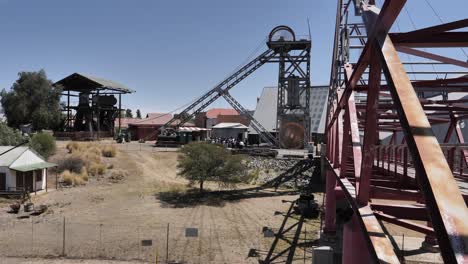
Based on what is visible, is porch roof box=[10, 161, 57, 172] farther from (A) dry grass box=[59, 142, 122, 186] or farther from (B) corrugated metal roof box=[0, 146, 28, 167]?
(A) dry grass box=[59, 142, 122, 186]

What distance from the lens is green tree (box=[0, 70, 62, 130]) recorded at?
70000 millimetres

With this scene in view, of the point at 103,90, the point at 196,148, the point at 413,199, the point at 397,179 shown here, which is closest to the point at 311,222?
the point at 196,148

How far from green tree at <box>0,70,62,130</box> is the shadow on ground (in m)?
46.2

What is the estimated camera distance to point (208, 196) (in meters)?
35.3

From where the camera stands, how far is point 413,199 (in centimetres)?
707

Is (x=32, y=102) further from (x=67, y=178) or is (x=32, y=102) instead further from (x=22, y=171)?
(x=22, y=171)

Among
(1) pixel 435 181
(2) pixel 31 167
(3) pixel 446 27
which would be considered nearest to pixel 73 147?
(2) pixel 31 167

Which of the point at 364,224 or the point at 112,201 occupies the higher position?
the point at 364,224

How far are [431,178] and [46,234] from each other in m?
24.0

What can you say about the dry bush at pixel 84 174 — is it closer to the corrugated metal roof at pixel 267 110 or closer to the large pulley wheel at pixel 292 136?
the large pulley wheel at pixel 292 136

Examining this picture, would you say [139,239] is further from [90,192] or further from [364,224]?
[364,224]

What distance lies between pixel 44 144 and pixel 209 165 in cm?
2181

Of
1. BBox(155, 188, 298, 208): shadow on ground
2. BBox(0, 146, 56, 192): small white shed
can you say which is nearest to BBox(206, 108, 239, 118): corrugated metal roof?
BBox(155, 188, 298, 208): shadow on ground

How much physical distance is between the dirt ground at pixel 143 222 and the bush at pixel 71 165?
7.20 feet
